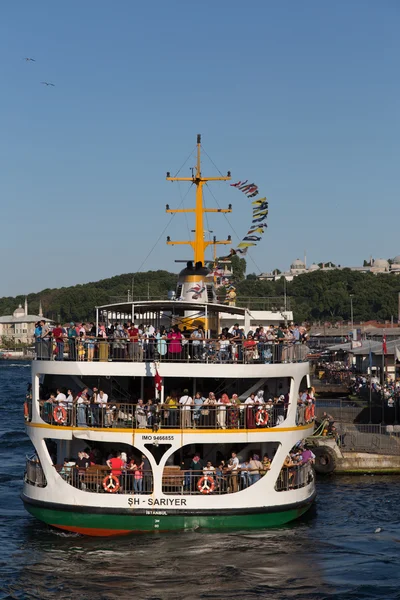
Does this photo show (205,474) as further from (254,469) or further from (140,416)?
(140,416)

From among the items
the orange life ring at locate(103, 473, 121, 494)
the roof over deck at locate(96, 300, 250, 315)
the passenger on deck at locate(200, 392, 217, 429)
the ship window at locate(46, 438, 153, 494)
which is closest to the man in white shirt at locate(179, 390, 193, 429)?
the passenger on deck at locate(200, 392, 217, 429)

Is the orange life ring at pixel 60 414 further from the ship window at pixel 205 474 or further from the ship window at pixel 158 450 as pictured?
the ship window at pixel 205 474

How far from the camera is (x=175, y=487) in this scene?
24750 millimetres

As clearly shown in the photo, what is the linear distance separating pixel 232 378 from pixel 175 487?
386cm

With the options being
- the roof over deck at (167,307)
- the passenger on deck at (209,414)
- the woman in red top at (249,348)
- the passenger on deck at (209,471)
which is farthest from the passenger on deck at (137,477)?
the roof over deck at (167,307)

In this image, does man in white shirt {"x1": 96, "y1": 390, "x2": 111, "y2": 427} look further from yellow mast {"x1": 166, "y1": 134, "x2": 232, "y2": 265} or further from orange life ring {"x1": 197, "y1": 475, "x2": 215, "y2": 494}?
yellow mast {"x1": 166, "y1": 134, "x2": 232, "y2": 265}

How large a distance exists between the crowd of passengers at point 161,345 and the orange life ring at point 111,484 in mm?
3083

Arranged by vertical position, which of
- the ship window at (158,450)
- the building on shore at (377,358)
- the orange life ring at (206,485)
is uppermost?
the building on shore at (377,358)

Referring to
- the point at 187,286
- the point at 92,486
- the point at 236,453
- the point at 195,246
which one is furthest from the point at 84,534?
the point at 195,246

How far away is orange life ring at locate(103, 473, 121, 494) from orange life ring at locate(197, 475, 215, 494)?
6.65 feet

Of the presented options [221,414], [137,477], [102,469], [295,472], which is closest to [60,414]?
[102,469]

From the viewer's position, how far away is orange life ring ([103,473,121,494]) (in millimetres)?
24375

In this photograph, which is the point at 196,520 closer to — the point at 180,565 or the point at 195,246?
the point at 180,565

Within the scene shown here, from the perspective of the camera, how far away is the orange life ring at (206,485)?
24453 mm
